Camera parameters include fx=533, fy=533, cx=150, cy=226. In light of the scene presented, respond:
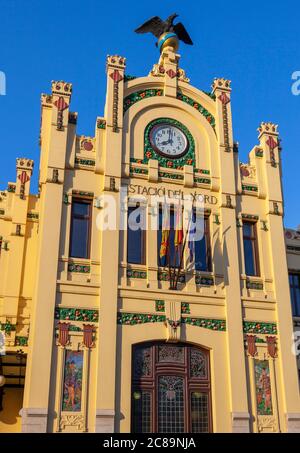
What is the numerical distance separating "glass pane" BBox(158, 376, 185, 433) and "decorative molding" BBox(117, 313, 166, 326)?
6.34 ft

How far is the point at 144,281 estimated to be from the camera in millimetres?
18797

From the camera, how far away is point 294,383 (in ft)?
61.9

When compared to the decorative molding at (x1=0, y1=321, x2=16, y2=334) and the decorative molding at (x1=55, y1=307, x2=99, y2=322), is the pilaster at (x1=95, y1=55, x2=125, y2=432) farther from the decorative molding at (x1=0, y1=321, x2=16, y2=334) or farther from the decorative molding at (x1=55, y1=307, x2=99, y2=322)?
the decorative molding at (x1=0, y1=321, x2=16, y2=334)

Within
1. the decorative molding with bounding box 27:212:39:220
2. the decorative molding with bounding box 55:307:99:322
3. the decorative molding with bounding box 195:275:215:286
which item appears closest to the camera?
the decorative molding with bounding box 55:307:99:322

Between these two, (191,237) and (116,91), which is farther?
(116,91)

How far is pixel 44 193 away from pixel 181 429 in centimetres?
926

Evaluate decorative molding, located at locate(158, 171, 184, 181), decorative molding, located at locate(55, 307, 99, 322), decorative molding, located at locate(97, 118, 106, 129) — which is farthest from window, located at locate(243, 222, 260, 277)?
decorative molding, located at locate(97, 118, 106, 129)

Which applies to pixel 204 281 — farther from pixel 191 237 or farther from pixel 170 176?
pixel 170 176

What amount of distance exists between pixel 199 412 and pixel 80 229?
24.6 feet

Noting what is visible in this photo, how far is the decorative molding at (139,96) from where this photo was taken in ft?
70.5

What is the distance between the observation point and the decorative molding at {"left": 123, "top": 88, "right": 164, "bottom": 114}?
21.5 metres

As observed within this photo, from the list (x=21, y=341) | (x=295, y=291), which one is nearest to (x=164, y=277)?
(x=21, y=341)
